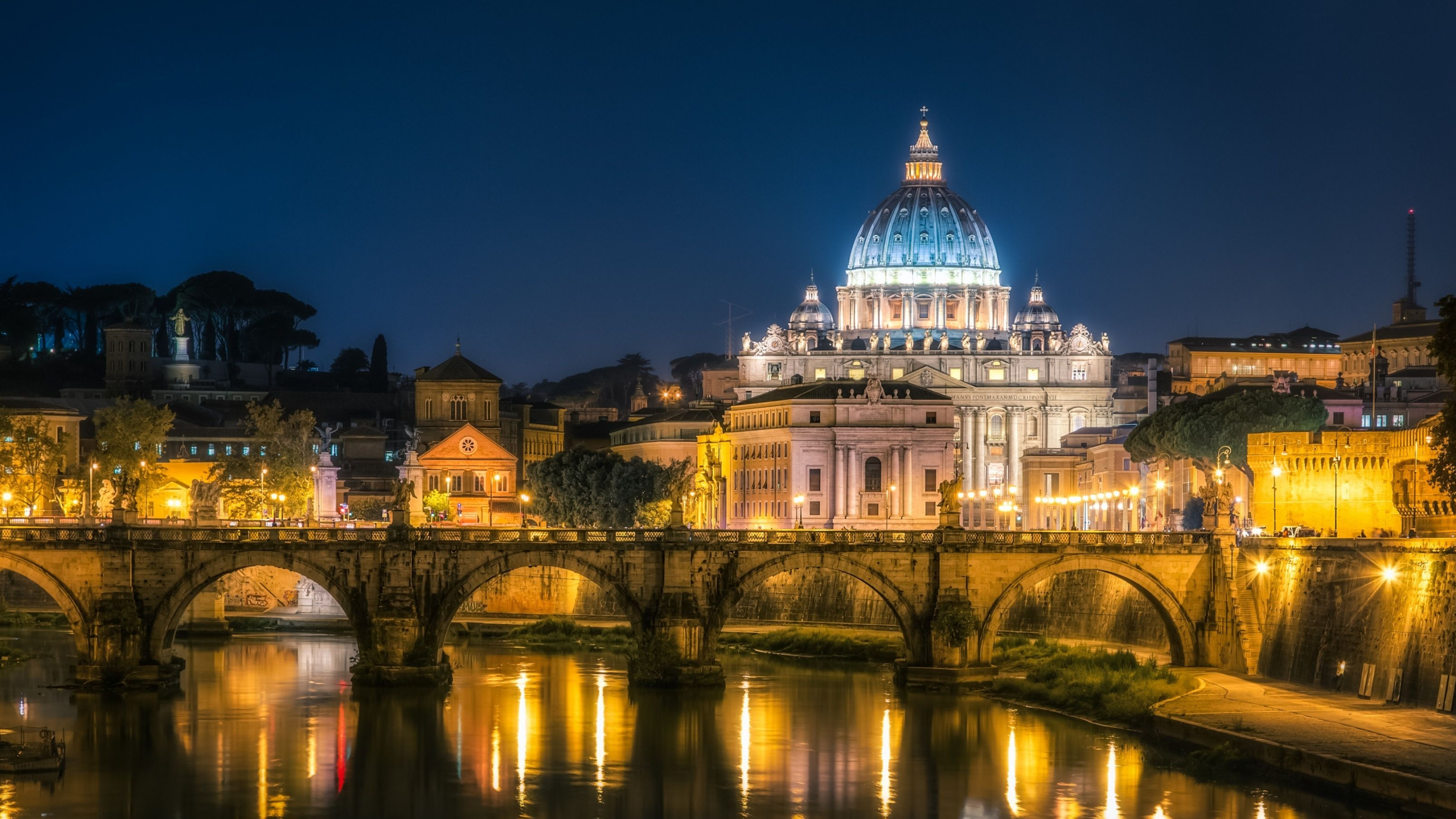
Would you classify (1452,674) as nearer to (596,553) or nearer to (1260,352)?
(596,553)

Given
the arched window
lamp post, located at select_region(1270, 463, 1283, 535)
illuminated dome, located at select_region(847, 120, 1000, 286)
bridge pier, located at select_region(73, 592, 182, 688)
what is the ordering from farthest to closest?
illuminated dome, located at select_region(847, 120, 1000, 286) → the arched window → lamp post, located at select_region(1270, 463, 1283, 535) → bridge pier, located at select_region(73, 592, 182, 688)

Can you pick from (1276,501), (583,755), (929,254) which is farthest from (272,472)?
(929,254)

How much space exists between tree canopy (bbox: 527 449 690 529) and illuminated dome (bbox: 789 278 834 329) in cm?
6932

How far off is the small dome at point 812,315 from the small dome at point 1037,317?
15466 millimetres

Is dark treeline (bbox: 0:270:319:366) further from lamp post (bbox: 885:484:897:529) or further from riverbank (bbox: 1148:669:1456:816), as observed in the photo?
riverbank (bbox: 1148:669:1456:816)

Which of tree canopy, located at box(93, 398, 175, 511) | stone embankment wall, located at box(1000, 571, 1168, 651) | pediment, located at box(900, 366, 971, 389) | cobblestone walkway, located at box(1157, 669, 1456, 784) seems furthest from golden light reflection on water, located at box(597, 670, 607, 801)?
pediment, located at box(900, 366, 971, 389)

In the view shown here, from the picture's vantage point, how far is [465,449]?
128 metres

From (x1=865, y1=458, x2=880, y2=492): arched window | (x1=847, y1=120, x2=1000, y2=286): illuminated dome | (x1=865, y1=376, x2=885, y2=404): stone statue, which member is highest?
(x1=847, y1=120, x2=1000, y2=286): illuminated dome

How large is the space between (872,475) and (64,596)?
76.5m

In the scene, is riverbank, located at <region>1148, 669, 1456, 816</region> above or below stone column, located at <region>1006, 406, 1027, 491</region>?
below

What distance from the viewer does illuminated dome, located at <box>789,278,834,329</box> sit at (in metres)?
188

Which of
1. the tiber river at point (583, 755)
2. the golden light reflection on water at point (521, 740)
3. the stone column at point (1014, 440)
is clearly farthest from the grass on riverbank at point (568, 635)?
the stone column at point (1014, 440)

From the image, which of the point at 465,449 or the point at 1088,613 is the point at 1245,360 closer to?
the point at 465,449

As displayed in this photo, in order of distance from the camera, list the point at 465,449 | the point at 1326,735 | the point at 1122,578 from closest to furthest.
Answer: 1. the point at 1326,735
2. the point at 1122,578
3. the point at 465,449
